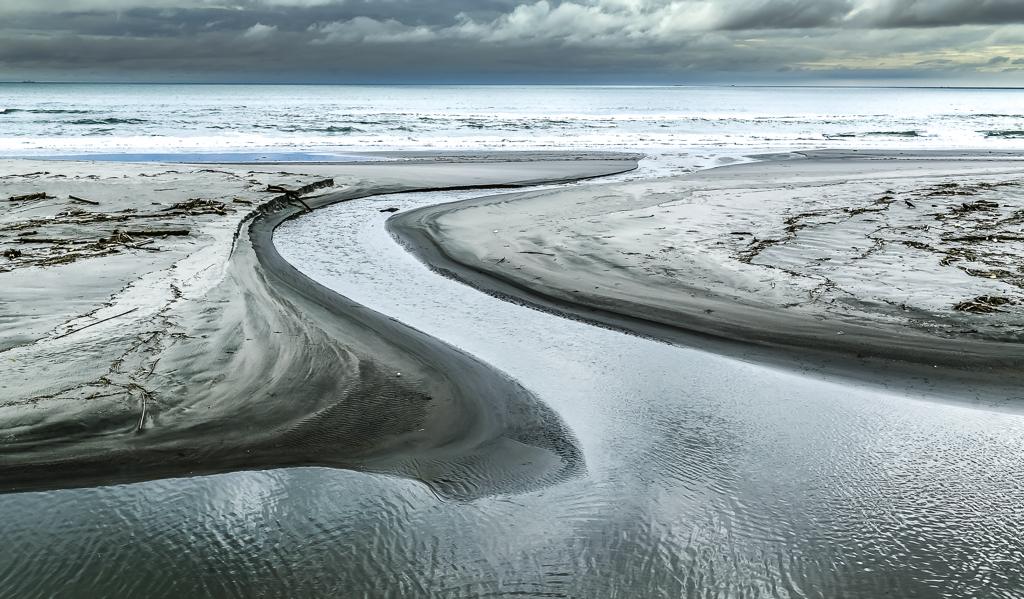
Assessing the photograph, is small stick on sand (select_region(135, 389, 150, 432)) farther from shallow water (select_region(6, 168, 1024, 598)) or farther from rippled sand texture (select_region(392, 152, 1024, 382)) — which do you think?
rippled sand texture (select_region(392, 152, 1024, 382))

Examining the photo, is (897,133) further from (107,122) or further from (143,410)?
(107,122)

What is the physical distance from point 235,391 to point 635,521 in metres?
2.39

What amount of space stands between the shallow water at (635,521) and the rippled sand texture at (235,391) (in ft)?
0.65

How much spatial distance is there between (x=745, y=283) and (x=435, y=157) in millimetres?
15291

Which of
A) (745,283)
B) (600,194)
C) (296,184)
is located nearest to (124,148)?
(296,184)

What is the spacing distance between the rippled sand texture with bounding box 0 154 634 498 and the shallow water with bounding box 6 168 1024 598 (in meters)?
0.20

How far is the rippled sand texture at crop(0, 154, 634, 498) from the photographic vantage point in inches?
121

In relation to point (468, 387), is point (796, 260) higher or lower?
higher

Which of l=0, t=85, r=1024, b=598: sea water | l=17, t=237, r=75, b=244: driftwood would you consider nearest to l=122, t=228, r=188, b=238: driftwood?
l=17, t=237, r=75, b=244: driftwood

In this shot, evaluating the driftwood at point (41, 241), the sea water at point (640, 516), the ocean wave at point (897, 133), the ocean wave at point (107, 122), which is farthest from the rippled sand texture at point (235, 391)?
the ocean wave at point (897, 133)

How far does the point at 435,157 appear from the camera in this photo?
65.2 feet

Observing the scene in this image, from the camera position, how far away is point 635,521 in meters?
2.67

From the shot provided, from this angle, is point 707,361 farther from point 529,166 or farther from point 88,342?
point 529,166

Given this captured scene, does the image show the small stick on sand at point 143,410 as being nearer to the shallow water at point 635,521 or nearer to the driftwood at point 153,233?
the shallow water at point 635,521
